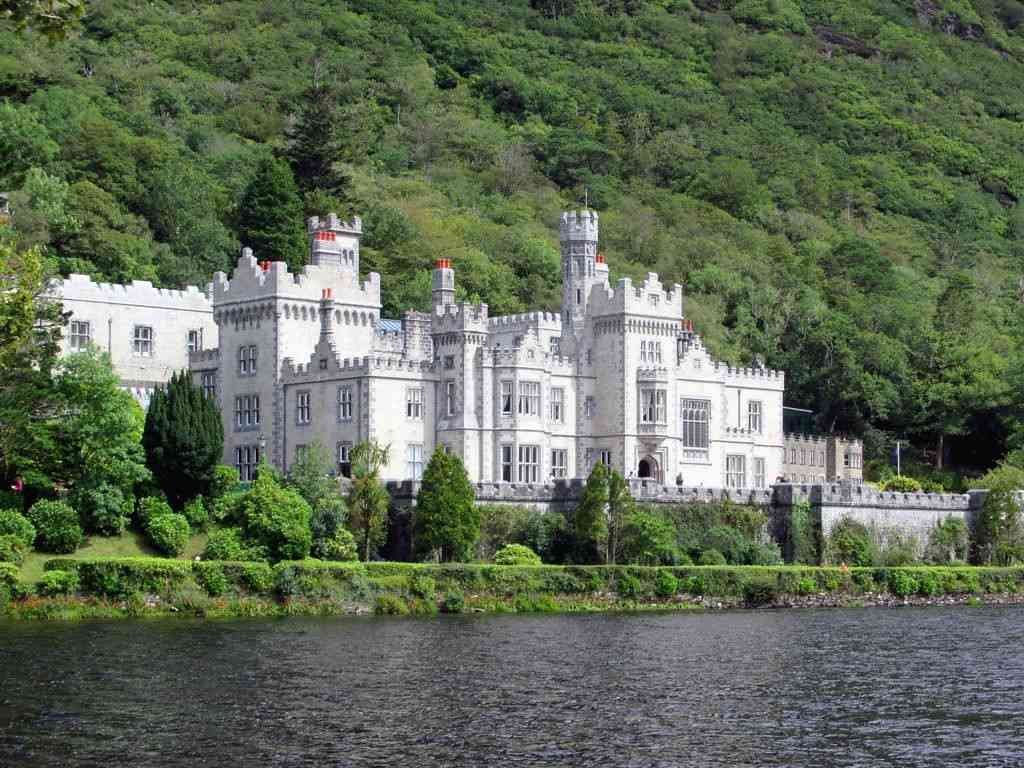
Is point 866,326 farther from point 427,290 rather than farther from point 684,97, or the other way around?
point 684,97

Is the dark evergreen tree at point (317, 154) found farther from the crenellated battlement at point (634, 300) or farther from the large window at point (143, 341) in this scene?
the crenellated battlement at point (634, 300)

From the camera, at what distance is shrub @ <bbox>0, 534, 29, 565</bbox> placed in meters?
66.6

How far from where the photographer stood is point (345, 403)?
81875 millimetres

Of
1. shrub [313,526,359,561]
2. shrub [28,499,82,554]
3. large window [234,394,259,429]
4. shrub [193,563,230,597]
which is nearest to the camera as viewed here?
shrub [193,563,230,597]

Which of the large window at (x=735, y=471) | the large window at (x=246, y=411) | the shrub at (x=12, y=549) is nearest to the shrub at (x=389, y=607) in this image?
the shrub at (x=12, y=549)

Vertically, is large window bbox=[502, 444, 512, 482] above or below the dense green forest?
below

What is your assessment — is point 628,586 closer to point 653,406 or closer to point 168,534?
point 653,406

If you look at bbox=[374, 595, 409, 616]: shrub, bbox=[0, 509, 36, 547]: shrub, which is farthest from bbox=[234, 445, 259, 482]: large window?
bbox=[0, 509, 36, 547]: shrub

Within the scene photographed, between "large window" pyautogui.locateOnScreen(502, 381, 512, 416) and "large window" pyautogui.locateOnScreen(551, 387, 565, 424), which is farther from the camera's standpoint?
"large window" pyautogui.locateOnScreen(551, 387, 565, 424)

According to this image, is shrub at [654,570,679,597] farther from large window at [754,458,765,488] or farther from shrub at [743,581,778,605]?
large window at [754,458,765,488]

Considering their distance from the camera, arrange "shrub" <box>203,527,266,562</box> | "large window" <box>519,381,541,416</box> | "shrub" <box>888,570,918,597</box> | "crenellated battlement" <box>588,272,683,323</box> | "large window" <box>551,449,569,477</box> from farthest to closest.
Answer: "crenellated battlement" <box>588,272,683,323</box> → "large window" <box>551,449,569,477</box> → "large window" <box>519,381,541,416</box> → "shrub" <box>888,570,918,597</box> → "shrub" <box>203,527,266,562</box>

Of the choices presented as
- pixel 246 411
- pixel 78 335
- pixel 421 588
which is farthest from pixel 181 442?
pixel 78 335

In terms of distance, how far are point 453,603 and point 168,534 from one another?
975 cm

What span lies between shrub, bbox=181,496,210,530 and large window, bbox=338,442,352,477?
825 centimetres
